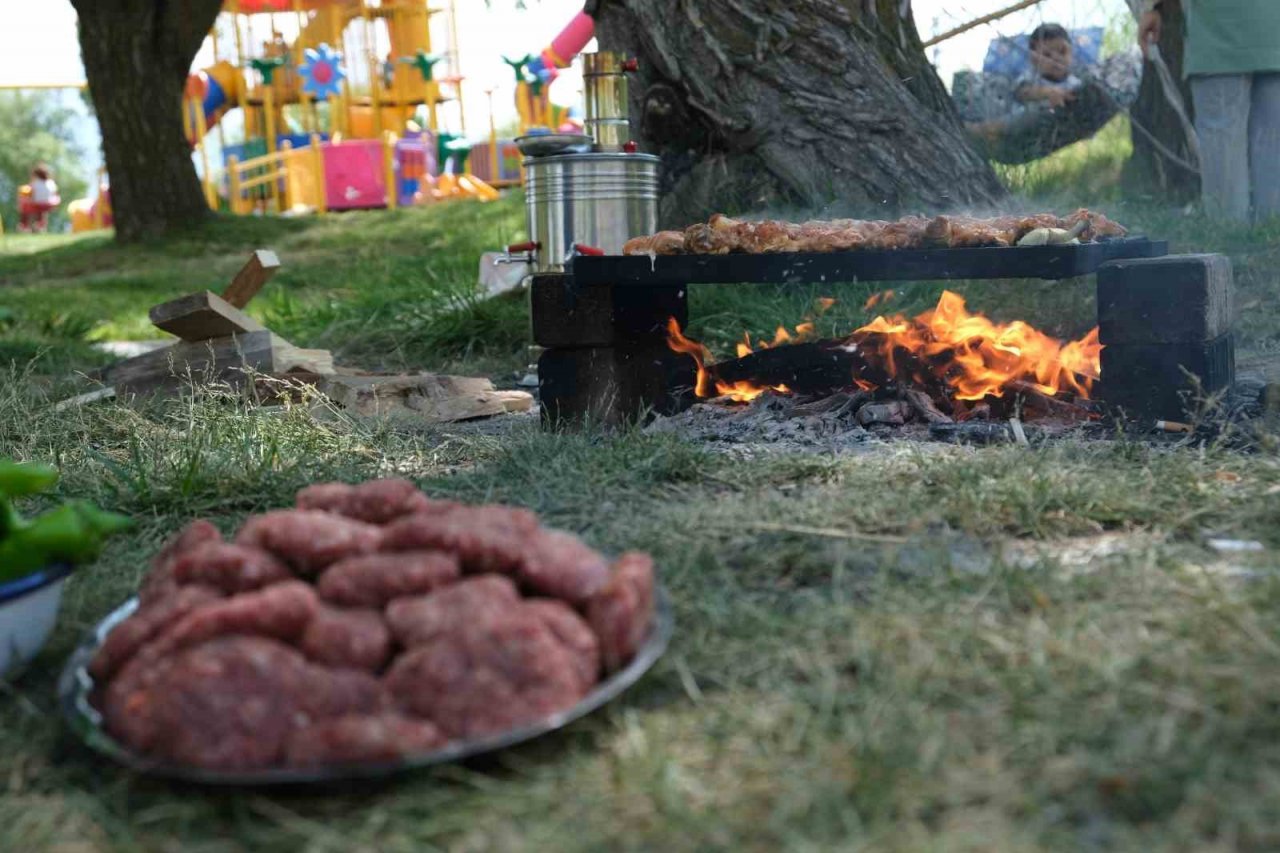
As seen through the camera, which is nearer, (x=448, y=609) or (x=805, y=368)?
(x=448, y=609)

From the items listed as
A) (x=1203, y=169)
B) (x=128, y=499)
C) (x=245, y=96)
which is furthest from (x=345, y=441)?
(x=245, y=96)

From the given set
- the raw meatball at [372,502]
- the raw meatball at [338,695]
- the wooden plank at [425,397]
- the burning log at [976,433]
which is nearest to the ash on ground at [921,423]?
the burning log at [976,433]

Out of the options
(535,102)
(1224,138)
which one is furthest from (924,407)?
(535,102)

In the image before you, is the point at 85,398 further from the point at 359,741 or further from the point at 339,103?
the point at 339,103

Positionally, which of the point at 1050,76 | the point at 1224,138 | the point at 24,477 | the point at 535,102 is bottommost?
the point at 24,477

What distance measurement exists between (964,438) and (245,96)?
18.4 meters

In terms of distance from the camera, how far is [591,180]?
18.9 ft

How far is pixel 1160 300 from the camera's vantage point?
3.75m

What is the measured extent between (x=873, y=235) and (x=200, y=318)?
2.79m

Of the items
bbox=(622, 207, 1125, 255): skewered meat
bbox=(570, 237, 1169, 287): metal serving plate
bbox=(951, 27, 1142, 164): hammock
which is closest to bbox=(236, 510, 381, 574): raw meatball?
bbox=(570, 237, 1169, 287): metal serving plate

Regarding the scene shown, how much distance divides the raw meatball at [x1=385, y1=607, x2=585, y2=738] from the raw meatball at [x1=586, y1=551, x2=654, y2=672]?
0.37 feet

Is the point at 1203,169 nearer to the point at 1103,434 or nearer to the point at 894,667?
the point at 1103,434

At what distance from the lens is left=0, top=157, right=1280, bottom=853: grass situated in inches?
69.2

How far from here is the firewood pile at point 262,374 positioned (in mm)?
5113
